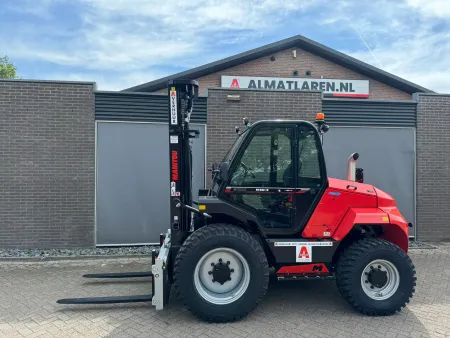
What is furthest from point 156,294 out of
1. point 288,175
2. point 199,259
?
point 288,175

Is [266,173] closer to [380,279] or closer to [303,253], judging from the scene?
[303,253]

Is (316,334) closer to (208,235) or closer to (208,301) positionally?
(208,301)

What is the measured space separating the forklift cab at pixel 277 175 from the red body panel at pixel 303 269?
46 centimetres

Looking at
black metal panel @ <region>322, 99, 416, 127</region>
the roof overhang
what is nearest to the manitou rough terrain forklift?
black metal panel @ <region>322, 99, 416, 127</region>

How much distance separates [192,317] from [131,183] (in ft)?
14.0

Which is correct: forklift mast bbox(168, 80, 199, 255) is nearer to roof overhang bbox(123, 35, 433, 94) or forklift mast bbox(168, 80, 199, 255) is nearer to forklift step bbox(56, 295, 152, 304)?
forklift step bbox(56, 295, 152, 304)

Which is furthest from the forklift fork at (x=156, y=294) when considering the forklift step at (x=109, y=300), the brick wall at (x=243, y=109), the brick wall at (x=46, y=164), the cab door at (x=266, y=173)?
the brick wall at (x=243, y=109)

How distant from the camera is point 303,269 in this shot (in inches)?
182

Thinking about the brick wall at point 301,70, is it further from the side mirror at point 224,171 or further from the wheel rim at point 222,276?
the wheel rim at point 222,276

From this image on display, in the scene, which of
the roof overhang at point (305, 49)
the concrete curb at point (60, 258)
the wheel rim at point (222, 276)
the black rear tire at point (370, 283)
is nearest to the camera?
the wheel rim at point (222, 276)

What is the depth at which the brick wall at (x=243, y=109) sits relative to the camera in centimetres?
820

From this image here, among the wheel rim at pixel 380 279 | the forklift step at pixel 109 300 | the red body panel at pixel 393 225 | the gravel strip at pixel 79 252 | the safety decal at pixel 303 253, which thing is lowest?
the gravel strip at pixel 79 252

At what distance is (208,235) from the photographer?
4.29 meters

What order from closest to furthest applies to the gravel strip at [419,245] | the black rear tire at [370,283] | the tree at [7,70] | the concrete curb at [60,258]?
1. the black rear tire at [370,283]
2. the concrete curb at [60,258]
3. the gravel strip at [419,245]
4. the tree at [7,70]
